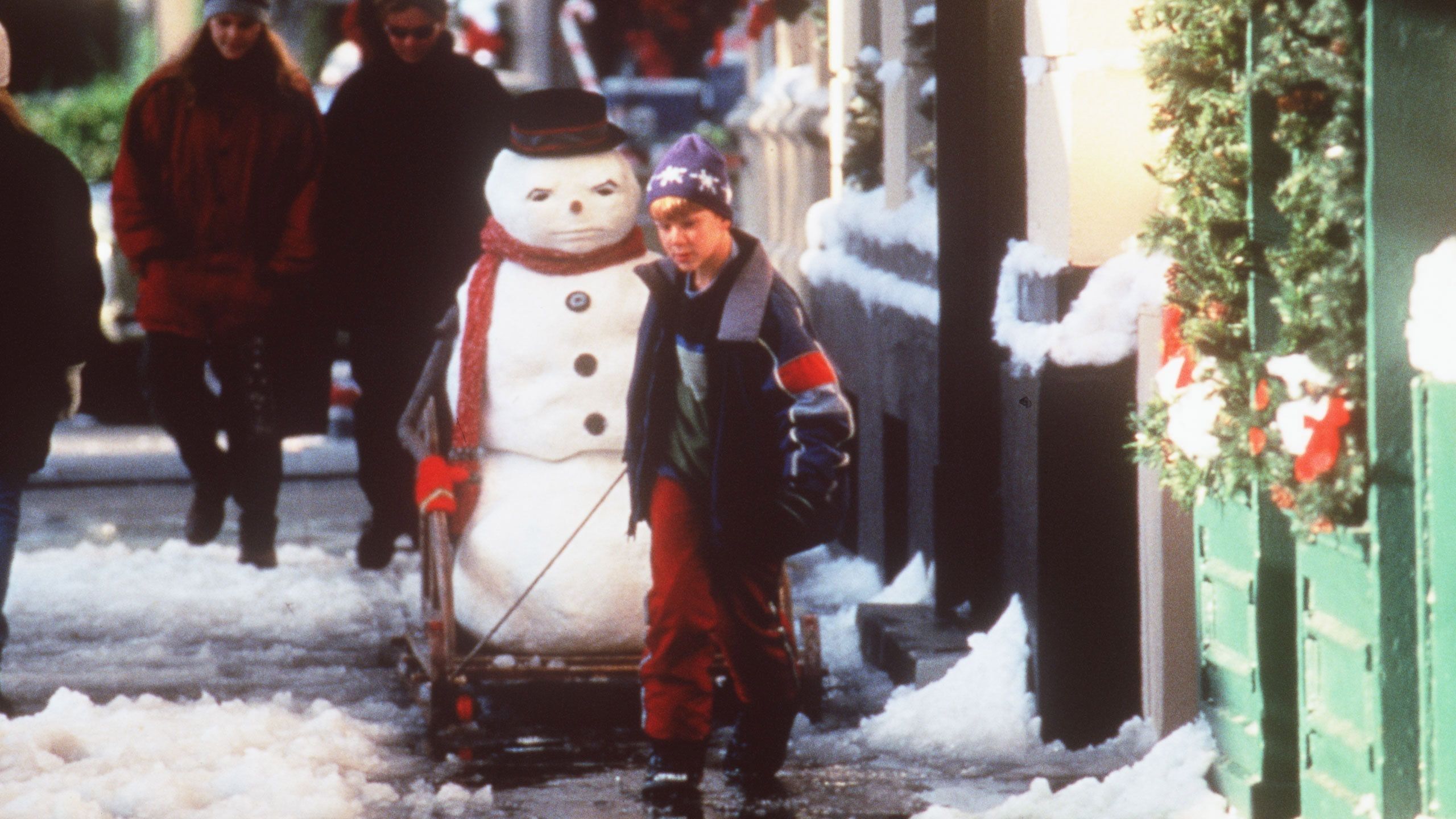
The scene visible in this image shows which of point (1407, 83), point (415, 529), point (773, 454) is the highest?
point (1407, 83)

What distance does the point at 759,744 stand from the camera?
6.48m

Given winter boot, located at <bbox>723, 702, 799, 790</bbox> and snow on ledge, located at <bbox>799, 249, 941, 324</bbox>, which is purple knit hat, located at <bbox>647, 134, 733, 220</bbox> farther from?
snow on ledge, located at <bbox>799, 249, 941, 324</bbox>

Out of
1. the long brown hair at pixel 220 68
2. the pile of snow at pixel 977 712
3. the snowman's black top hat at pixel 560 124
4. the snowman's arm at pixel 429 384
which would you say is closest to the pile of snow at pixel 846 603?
the pile of snow at pixel 977 712

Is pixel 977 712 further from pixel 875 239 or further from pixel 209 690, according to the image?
pixel 875 239

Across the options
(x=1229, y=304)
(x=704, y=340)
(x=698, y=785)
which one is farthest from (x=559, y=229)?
(x=1229, y=304)

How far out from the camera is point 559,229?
739cm

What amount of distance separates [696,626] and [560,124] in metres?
1.75

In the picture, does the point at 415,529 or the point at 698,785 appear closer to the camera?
the point at 698,785

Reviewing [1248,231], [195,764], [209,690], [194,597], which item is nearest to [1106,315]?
[1248,231]

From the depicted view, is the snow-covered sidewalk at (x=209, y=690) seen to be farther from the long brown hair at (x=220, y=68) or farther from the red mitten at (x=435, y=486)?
the long brown hair at (x=220, y=68)

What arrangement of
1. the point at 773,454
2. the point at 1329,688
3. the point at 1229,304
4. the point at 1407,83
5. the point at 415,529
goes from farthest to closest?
the point at 415,529 < the point at 773,454 < the point at 1229,304 < the point at 1329,688 < the point at 1407,83

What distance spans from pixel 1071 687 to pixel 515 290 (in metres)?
1.95

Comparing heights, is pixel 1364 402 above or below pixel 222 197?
below

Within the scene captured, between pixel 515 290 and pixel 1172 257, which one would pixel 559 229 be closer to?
pixel 515 290
